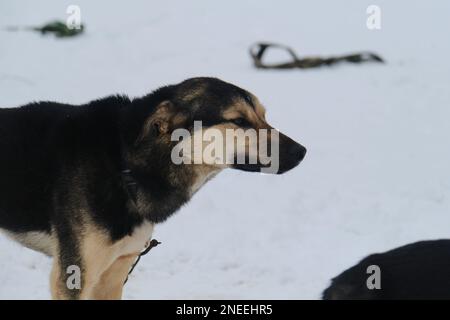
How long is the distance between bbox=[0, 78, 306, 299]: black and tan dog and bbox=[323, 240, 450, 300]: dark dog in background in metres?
0.73

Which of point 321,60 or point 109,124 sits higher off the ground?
point 321,60

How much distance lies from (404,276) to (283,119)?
12.5 ft

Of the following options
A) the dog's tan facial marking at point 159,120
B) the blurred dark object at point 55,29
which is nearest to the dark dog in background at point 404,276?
the dog's tan facial marking at point 159,120

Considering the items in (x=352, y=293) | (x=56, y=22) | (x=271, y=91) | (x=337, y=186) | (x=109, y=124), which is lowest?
(x=352, y=293)

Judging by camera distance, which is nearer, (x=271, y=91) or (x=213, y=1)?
(x=271, y=91)

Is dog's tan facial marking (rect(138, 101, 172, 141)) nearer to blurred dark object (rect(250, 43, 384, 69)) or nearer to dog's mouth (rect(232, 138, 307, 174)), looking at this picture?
dog's mouth (rect(232, 138, 307, 174))

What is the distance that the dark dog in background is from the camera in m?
3.05

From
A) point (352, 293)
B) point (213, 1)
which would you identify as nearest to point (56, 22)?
point (213, 1)

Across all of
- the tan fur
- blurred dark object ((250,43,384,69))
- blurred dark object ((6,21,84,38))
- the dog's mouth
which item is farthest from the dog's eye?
blurred dark object ((6,21,84,38))

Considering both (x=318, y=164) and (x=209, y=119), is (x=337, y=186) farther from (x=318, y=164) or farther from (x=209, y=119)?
(x=209, y=119)

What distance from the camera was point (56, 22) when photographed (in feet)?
25.2

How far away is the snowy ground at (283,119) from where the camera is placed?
522 cm

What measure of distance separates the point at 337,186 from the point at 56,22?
3.60m

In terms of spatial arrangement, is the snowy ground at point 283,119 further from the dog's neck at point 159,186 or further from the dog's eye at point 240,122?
the dog's eye at point 240,122
